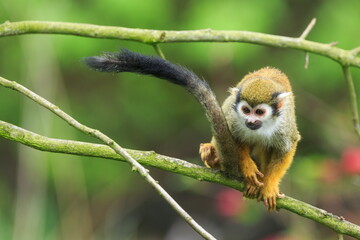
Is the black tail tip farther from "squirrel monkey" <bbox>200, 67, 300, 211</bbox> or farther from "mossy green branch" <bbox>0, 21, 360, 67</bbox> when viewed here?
"squirrel monkey" <bbox>200, 67, 300, 211</bbox>

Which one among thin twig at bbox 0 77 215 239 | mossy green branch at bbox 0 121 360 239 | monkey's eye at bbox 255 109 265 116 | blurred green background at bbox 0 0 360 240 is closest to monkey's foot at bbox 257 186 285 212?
mossy green branch at bbox 0 121 360 239

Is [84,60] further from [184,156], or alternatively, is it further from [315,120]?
[184,156]

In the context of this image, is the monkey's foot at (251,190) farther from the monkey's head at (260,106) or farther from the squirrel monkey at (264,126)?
the monkey's head at (260,106)

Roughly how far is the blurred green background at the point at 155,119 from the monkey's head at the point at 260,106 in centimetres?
124

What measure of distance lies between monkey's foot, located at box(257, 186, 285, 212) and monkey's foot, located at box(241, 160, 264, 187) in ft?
0.30

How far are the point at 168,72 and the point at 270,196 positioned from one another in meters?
0.93

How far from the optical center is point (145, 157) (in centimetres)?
285

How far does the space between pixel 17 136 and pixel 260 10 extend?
3.91 m

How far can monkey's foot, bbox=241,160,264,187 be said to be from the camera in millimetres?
3244

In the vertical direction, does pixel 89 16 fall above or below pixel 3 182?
above

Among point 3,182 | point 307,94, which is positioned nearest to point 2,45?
point 3,182

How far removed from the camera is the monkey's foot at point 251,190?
10.7 ft

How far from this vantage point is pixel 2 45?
7082 millimetres

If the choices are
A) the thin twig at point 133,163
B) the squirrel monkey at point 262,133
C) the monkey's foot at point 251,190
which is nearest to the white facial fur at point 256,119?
the squirrel monkey at point 262,133
